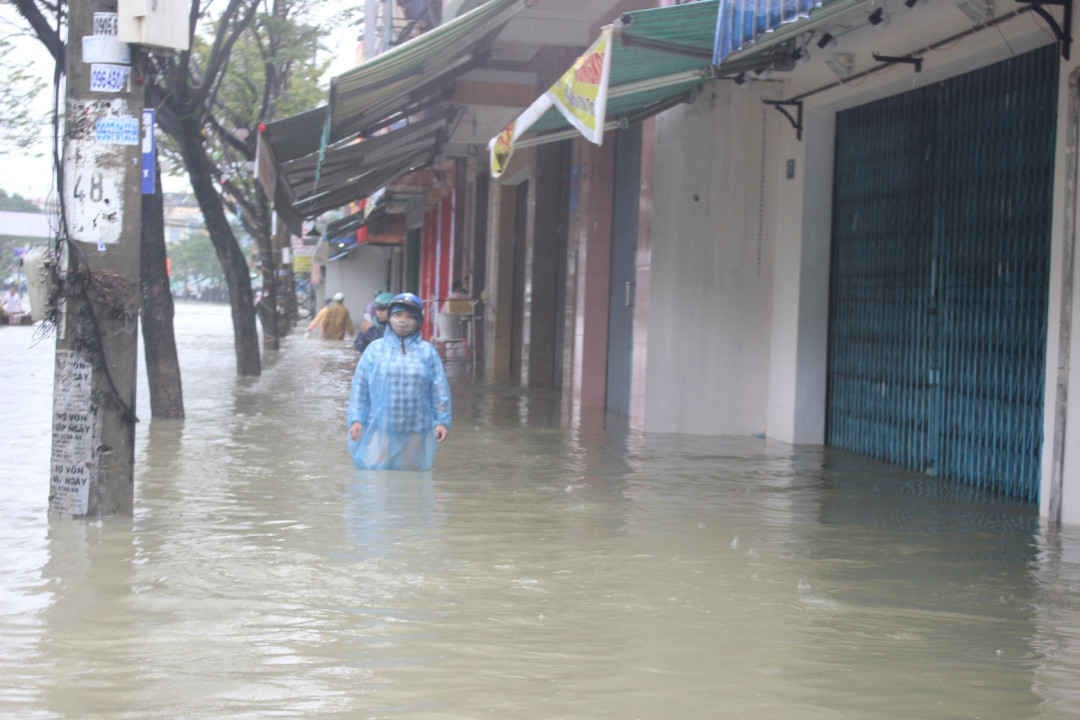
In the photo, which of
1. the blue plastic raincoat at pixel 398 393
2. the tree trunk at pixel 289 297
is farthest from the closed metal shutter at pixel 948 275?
the tree trunk at pixel 289 297

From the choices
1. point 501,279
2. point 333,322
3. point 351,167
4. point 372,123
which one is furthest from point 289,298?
point 372,123

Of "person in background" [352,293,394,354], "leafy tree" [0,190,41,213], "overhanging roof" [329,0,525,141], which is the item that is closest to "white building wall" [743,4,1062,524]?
"overhanging roof" [329,0,525,141]

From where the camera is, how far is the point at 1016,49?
864 centimetres

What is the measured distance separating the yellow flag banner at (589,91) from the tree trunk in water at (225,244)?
7.17 meters

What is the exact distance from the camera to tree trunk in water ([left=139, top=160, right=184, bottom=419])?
12.2 meters

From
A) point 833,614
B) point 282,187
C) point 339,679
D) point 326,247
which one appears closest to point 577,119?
point 833,614

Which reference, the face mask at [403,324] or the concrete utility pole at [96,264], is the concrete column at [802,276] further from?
the concrete utility pole at [96,264]

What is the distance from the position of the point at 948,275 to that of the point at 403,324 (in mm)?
4001

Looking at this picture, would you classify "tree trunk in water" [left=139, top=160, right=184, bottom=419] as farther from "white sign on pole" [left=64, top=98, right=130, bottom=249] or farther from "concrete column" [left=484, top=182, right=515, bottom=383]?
"concrete column" [left=484, top=182, right=515, bottom=383]

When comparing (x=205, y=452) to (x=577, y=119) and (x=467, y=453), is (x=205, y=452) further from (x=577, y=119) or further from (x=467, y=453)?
(x=577, y=119)

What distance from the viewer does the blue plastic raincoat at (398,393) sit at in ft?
29.5

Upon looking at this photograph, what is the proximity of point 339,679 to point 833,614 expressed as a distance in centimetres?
214

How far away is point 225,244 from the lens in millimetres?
17969

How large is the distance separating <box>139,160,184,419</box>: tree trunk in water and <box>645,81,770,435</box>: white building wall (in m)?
4.47
